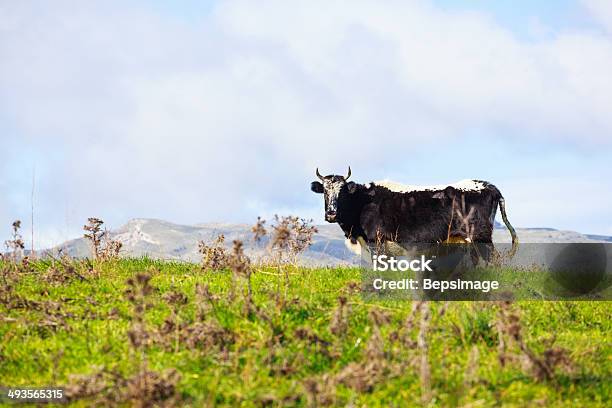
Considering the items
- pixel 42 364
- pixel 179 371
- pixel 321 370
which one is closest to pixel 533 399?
pixel 321 370

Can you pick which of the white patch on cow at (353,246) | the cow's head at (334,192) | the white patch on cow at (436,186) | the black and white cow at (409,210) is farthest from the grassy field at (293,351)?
the white patch on cow at (353,246)

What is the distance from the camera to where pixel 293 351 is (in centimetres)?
888

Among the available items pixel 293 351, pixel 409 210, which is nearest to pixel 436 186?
pixel 409 210

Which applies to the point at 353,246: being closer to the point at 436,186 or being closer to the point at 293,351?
the point at 436,186

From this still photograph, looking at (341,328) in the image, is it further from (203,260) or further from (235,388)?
(203,260)

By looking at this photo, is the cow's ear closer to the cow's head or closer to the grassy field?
the cow's head

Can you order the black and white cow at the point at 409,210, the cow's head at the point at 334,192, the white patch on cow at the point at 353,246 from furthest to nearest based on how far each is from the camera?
1. the white patch on cow at the point at 353,246
2. the cow's head at the point at 334,192
3. the black and white cow at the point at 409,210

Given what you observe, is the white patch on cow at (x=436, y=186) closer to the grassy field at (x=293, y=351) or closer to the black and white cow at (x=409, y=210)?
the black and white cow at (x=409, y=210)

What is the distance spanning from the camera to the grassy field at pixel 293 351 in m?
7.85

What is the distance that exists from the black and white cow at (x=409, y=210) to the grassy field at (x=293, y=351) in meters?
7.20

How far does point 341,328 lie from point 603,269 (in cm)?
768

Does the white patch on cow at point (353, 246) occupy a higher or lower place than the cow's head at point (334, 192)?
lower

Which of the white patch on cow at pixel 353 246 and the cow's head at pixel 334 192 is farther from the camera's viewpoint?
the white patch on cow at pixel 353 246

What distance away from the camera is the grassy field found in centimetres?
785
